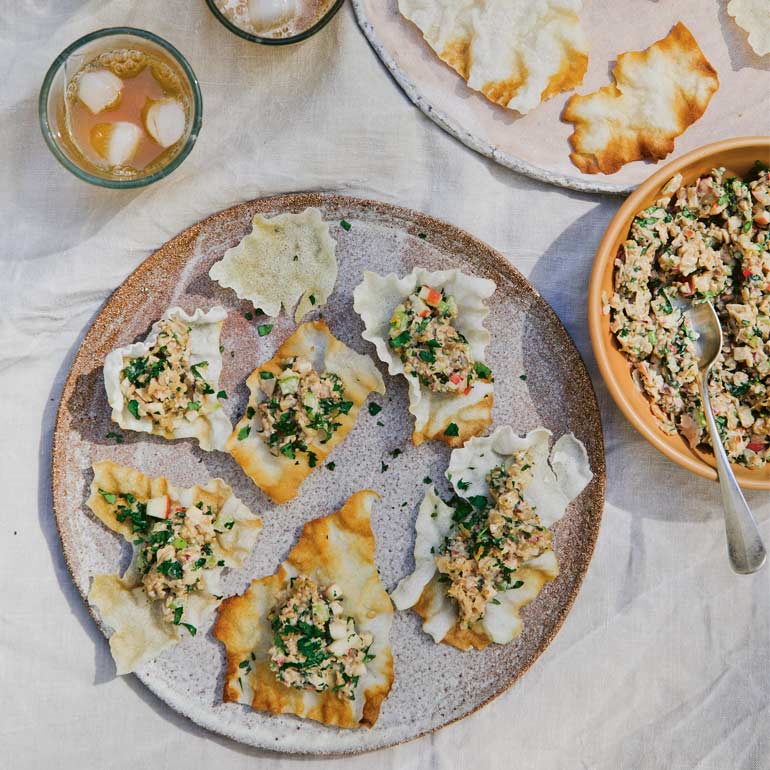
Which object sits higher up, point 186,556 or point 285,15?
point 285,15

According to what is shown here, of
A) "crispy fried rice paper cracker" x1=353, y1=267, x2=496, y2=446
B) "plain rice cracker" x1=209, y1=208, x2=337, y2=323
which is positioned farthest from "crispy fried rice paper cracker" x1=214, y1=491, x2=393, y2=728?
"plain rice cracker" x1=209, y1=208, x2=337, y2=323

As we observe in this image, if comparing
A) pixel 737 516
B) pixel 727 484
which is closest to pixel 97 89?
pixel 727 484

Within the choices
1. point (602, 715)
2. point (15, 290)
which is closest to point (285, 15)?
point (15, 290)

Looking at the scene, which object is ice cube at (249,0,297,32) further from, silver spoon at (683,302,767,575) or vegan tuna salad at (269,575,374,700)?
vegan tuna salad at (269,575,374,700)

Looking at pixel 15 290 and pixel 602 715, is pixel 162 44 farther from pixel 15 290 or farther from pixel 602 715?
pixel 602 715

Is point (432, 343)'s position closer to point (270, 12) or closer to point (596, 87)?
point (596, 87)

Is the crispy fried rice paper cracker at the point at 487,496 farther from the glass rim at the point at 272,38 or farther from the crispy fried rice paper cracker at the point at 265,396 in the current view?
the glass rim at the point at 272,38

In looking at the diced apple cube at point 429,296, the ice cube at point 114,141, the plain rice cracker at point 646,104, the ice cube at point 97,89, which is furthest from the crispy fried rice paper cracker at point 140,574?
the plain rice cracker at point 646,104

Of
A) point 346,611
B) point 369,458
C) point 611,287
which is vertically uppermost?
point 611,287
